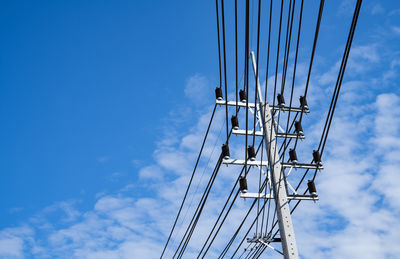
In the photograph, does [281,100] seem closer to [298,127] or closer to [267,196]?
[298,127]

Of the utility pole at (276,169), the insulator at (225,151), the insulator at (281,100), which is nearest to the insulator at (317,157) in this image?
the utility pole at (276,169)

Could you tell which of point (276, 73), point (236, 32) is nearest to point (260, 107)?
point (276, 73)

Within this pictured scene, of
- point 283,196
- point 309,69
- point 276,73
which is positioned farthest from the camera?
point 283,196

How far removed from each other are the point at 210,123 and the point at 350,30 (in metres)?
6.79

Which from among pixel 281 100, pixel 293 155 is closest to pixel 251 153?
pixel 293 155

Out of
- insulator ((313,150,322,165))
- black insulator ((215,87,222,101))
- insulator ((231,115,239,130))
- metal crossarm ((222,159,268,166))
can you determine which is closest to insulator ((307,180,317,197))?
insulator ((313,150,322,165))

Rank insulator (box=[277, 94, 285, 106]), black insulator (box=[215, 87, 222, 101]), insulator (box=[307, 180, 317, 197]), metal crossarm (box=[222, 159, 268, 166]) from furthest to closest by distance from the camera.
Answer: insulator (box=[277, 94, 285, 106]) < black insulator (box=[215, 87, 222, 101]) < metal crossarm (box=[222, 159, 268, 166]) < insulator (box=[307, 180, 317, 197])

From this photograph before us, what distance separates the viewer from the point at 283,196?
35.0 ft

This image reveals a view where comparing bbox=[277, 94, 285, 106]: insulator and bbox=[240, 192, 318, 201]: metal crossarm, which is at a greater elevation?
bbox=[277, 94, 285, 106]: insulator

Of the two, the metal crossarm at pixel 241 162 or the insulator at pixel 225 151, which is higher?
the insulator at pixel 225 151

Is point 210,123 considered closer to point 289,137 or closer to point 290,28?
point 289,137

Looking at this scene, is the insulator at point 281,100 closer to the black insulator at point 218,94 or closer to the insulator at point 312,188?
the black insulator at point 218,94

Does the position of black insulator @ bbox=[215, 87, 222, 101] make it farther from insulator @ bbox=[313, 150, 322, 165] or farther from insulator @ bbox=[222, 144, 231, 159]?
insulator @ bbox=[313, 150, 322, 165]

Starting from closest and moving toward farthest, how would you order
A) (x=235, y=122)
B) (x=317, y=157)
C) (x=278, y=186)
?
(x=278, y=186) → (x=317, y=157) → (x=235, y=122)
